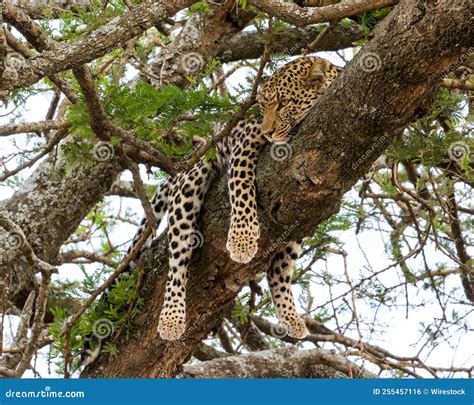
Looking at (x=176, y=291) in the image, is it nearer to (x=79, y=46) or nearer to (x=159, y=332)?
(x=159, y=332)

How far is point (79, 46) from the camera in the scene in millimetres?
4758

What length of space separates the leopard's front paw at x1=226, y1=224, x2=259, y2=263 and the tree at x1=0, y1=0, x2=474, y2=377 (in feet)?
0.59

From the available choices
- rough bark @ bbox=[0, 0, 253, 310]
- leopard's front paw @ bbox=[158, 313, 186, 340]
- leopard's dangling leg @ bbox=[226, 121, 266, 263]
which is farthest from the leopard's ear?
leopard's front paw @ bbox=[158, 313, 186, 340]

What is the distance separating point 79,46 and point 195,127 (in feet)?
3.64

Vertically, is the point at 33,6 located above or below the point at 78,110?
above

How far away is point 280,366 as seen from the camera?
7.53 metres

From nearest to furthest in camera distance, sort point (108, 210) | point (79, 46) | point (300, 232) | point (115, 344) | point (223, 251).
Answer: point (79, 46) < point (300, 232) < point (223, 251) < point (115, 344) < point (108, 210)

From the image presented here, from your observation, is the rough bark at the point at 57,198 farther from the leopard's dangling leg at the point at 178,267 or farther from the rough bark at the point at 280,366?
the leopard's dangling leg at the point at 178,267

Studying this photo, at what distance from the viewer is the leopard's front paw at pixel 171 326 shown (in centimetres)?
607

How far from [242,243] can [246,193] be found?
0.32 meters

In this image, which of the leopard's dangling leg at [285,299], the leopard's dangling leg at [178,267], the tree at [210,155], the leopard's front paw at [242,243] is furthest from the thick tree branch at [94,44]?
the leopard's dangling leg at [285,299]

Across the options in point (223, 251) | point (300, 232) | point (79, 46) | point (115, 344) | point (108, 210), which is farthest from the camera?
point (108, 210)

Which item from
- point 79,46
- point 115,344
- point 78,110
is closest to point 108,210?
point 115,344

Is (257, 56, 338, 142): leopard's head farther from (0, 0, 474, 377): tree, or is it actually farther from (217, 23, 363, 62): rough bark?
(217, 23, 363, 62): rough bark
